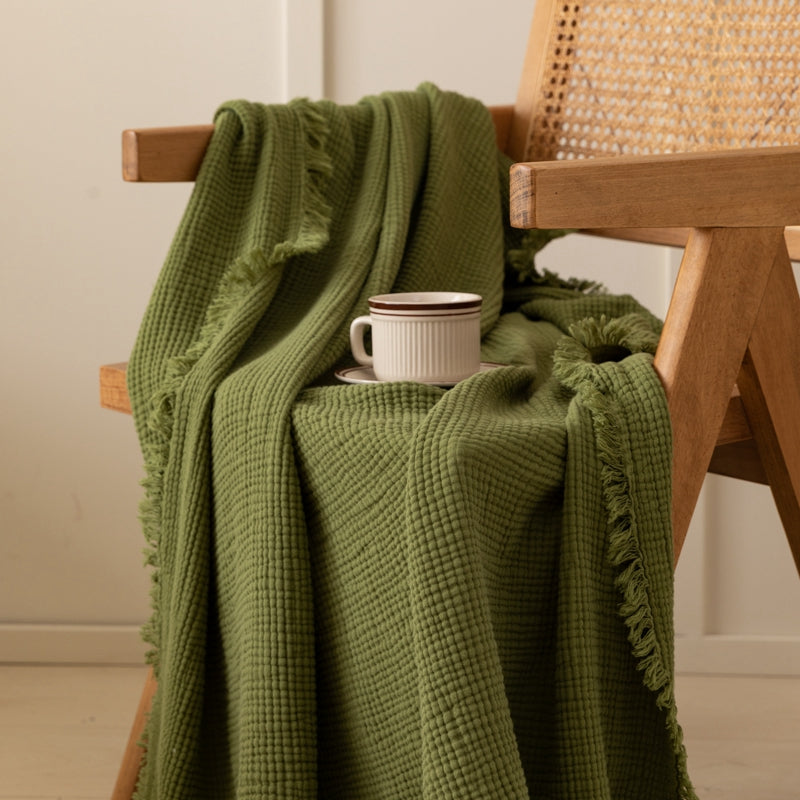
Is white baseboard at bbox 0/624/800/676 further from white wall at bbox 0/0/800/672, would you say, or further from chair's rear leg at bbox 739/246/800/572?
chair's rear leg at bbox 739/246/800/572

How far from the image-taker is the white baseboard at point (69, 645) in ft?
4.90

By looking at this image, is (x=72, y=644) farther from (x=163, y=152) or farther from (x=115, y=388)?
(x=163, y=152)

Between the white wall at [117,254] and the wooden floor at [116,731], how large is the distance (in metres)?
0.05

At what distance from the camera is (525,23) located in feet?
4.58

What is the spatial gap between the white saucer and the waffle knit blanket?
0.01 m

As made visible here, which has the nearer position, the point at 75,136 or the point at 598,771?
the point at 598,771

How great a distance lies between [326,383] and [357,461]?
0.14 metres

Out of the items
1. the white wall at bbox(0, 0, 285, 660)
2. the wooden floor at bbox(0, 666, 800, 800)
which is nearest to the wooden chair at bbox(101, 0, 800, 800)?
the wooden floor at bbox(0, 666, 800, 800)

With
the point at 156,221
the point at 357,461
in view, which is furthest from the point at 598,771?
the point at 156,221

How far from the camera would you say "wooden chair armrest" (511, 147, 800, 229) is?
0.68 meters

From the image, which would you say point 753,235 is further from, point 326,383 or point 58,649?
point 58,649

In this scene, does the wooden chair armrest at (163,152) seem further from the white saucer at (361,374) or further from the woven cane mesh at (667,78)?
the woven cane mesh at (667,78)

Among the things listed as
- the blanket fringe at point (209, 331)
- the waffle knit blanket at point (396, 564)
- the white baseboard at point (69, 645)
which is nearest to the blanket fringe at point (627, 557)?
the waffle knit blanket at point (396, 564)

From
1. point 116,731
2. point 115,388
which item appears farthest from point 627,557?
point 116,731
